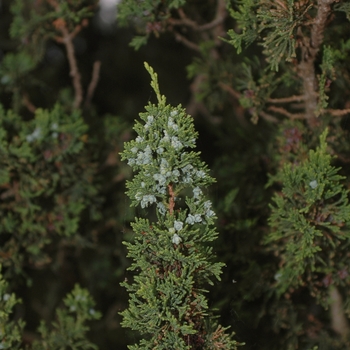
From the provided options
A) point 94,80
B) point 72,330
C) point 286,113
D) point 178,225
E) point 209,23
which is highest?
point 209,23

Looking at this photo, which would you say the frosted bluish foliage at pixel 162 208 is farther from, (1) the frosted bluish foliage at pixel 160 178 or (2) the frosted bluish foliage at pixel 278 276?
(2) the frosted bluish foliage at pixel 278 276

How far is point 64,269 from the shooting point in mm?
1590

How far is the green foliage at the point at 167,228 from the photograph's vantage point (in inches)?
32.0

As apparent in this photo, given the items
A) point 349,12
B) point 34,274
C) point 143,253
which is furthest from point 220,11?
point 34,274

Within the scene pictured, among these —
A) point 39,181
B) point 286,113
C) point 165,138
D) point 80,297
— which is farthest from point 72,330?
point 286,113

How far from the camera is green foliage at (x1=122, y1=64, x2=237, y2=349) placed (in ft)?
2.66

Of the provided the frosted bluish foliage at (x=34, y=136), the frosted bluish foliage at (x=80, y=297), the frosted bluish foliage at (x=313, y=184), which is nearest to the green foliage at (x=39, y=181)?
the frosted bluish foliage at (x=34, y=136)

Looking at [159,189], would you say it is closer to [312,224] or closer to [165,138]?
[165,138]

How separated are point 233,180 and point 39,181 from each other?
0.50 meters

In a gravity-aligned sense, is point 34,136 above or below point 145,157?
above

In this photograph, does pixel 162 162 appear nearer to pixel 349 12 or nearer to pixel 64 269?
pixel 349 12

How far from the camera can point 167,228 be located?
854 mm

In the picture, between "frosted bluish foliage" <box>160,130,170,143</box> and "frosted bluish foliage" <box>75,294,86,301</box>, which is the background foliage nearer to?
"frosted bluish foliage" <box>75,294,86,301</box>

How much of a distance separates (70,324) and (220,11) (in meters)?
0.91
